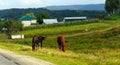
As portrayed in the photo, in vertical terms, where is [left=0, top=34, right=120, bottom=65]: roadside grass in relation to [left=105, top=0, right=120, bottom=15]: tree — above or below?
above

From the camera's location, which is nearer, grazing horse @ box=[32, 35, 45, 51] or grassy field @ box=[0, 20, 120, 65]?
grassy field @ box=[0, 20, 120, 65]

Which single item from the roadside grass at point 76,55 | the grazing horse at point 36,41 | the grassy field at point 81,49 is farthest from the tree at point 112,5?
the grazing horse at point 36,41

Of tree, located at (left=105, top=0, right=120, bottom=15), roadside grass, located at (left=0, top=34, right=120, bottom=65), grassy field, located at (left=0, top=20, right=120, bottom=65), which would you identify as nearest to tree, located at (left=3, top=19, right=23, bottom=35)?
grassy field, located at (left=0, top=20, right=120, bottom=65)

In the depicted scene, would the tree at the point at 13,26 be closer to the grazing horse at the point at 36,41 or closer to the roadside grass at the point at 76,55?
the roadside grass at the point at 76,55

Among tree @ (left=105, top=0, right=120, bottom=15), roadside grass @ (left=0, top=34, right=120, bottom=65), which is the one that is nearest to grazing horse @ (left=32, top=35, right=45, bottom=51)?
roadside grass @ (left=0, top=34, right=120, bottom=65)

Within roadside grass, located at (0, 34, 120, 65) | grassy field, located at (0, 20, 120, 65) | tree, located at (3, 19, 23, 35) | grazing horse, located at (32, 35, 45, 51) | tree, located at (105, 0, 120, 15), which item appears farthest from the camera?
tree, located at (105, 0, 120, 15)

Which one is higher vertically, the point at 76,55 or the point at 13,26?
the point at 76,55

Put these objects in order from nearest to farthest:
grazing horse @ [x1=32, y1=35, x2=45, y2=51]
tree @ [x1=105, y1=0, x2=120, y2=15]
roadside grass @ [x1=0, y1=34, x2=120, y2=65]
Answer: roadside grass @ [x1=0, y1=34, x2=120, y2=65] < grazing horse @ [x1=32, y1=35, x2=45, y2=51] < tree @ [x1=105, y1=0, x2=120, y2=15]

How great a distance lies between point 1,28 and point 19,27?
964 inches

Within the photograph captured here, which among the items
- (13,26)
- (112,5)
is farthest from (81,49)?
(112,5)

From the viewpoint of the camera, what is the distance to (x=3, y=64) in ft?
68.1

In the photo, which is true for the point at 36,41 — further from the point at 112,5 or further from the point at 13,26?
the point at 112,5

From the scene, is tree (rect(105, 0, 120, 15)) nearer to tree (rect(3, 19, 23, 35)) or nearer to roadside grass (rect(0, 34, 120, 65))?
tree (rect(3, 19, 23, 35))

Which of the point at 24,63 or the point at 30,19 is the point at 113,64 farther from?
the point at 30,19
